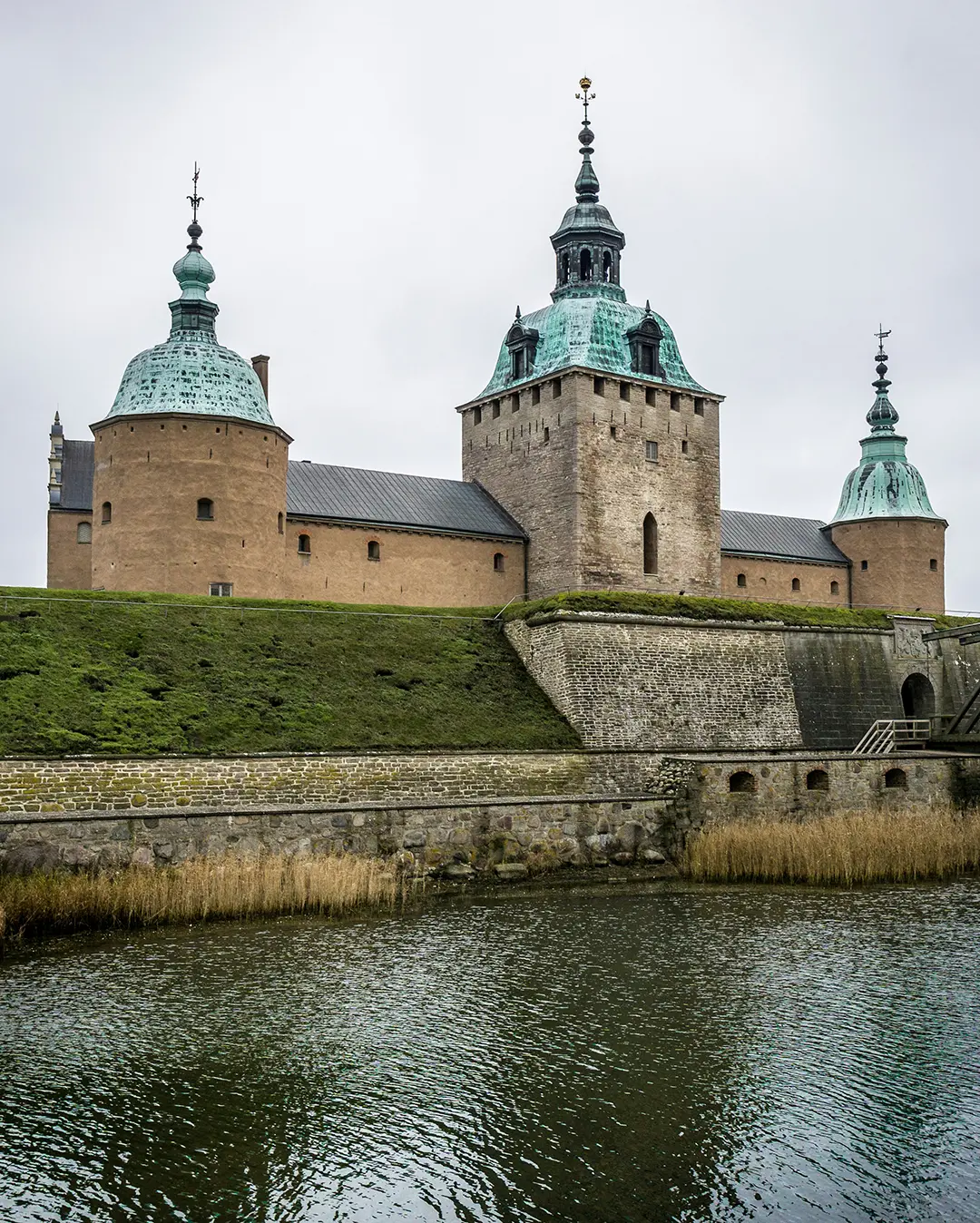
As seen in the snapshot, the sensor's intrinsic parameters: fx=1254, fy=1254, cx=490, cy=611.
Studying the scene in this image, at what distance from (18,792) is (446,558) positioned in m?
19.5

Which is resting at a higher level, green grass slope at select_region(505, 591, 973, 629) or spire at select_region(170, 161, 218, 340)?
spire at select_region(170, 161, 218, 340)

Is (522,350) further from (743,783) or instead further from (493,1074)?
(493,1074)

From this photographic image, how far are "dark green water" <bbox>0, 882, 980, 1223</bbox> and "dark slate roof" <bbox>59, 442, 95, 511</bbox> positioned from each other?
21.8 metres

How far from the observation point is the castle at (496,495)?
31141 mm

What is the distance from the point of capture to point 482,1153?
9156 millimetres

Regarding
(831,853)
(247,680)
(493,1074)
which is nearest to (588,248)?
(247,680)

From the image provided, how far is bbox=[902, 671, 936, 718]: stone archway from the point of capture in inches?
1326

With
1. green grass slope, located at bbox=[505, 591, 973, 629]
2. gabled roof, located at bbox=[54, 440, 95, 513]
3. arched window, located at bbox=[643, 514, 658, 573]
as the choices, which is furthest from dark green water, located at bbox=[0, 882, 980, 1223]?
arched window, located at bbox=[643, 514, 658, 573]

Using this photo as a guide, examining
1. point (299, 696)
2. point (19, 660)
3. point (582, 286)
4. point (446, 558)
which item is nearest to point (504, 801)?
point (299, 696)

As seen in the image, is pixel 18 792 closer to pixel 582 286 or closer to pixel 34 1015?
pixel 34 1015

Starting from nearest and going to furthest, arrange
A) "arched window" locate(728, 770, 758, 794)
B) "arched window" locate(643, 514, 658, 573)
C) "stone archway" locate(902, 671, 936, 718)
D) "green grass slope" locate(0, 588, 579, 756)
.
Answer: "green grass slope" locate(0, 588, 579, 756) → "arched window" locate(728, 770, 758, 794) → "stone archway" locate(902, 671, 936, 718) → "arched window" locate(643, 514, 658, 573)

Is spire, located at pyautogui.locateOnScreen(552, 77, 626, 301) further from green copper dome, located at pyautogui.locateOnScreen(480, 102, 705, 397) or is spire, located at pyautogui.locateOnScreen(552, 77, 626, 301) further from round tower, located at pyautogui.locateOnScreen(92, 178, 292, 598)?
round tower, located at pyautogui.locateOnScreen(92, 178, 292, 598)

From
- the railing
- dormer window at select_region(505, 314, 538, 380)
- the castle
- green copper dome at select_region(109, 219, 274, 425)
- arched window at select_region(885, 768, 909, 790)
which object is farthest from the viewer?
dormer window at select_region(505, 314, 538, 380)

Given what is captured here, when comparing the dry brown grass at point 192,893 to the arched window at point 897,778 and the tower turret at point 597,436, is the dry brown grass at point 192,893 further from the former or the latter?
the tower turret at point 597,436
